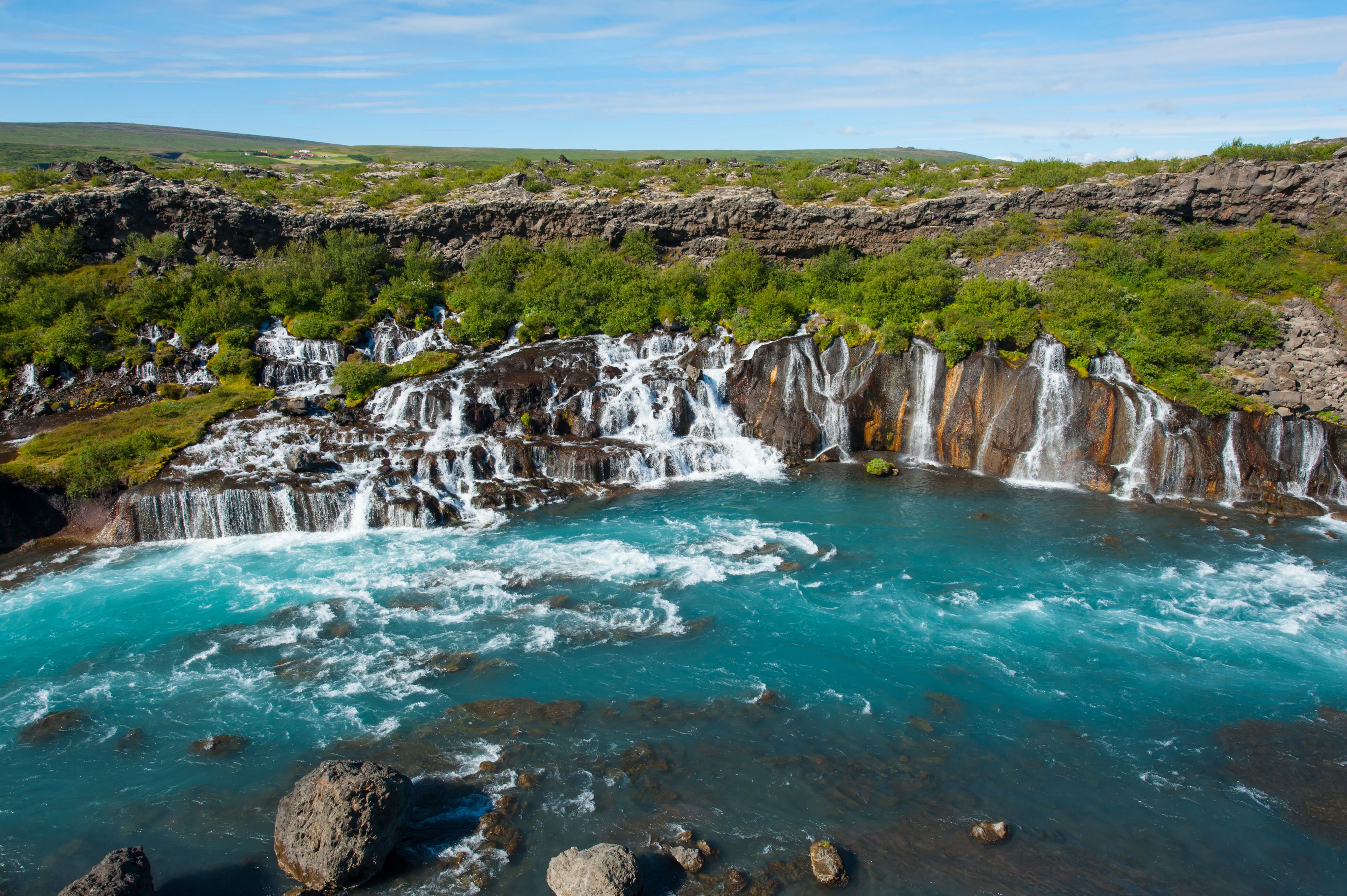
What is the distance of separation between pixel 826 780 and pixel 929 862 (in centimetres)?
237

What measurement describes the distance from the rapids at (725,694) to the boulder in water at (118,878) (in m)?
0.88

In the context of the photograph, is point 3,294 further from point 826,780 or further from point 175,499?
point 826,780

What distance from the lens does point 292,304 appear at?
38156 millimetres

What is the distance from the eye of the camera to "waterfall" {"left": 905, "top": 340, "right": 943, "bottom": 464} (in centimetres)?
3266

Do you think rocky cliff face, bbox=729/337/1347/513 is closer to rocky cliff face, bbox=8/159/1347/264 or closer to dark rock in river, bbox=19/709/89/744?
rocky cliff face, bbox=8/159/1347/264

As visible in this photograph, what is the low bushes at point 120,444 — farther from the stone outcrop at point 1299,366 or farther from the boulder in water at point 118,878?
the stone outcrop at point 1299,366

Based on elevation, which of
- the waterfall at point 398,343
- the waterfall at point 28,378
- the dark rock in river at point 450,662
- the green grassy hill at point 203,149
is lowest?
the dark rock in river at point 450,662

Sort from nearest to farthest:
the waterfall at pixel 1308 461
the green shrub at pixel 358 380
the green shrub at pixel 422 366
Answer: the waterfall at pixel 1308 461 < the green shrub at pixel 358 380 < the green shrub at pixel 422 366

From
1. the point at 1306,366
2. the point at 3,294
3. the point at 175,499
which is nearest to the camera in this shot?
the point at 175,499

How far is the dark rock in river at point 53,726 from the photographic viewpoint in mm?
15383

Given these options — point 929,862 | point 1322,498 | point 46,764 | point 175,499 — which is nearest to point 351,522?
point 175,499

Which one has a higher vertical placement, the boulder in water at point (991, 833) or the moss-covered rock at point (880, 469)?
the moss-covered rock at point (880, 469)

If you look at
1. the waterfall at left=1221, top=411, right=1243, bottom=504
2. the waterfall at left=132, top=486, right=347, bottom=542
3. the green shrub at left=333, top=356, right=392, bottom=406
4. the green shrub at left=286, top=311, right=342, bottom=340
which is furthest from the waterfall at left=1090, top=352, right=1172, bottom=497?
the green shrub at left=286, top=311, right=342, bottom=340

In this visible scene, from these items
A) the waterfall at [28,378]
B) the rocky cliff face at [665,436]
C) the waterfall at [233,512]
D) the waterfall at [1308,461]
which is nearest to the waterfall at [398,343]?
the rocky cliff face at [665,436]
